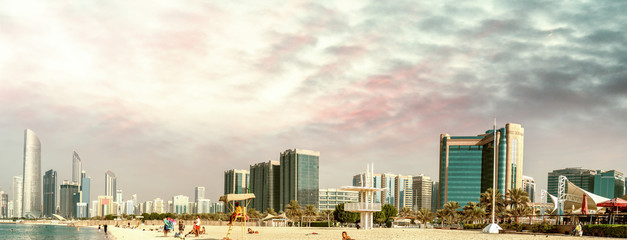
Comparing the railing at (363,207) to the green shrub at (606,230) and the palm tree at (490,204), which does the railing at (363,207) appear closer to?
the green shrub at (606,230)

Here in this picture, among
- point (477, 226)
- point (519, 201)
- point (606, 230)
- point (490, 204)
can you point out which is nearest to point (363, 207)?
point (477, 226)

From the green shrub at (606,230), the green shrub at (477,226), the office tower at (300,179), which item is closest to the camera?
the green shrub at (606,230)

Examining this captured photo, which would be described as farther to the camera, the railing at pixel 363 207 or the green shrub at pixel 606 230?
the railing at pixel 363 207

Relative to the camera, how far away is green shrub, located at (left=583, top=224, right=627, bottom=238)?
39.3 meters

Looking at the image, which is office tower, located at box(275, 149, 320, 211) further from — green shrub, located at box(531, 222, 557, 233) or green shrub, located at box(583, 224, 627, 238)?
green shrub, located at box(583, 224, 627, 238)

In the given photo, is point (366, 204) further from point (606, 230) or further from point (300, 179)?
point (300, 179)

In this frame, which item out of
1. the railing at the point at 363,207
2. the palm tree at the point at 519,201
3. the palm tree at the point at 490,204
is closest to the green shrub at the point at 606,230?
the railing at the point at 363,207

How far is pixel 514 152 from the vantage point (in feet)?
446

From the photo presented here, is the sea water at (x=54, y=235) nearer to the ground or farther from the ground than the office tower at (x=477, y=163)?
nearer to the ground

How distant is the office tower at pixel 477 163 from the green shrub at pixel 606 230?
93351 mm

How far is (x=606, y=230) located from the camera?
41.5 meters

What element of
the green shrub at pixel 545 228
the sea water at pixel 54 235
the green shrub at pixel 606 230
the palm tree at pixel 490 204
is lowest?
the sea water at pixel 54 235

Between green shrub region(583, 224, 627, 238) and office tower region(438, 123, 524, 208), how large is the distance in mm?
93351

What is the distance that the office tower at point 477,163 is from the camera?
134750 mm
